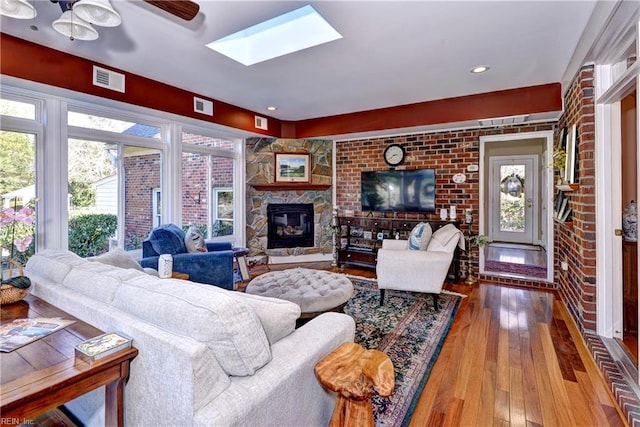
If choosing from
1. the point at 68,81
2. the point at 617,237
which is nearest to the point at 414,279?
the point at 617,237

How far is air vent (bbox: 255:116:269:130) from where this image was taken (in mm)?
4816

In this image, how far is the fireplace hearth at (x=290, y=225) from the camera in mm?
5528

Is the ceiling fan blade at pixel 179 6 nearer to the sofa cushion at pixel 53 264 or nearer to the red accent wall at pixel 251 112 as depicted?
the sofa cushion at pixel 53 264

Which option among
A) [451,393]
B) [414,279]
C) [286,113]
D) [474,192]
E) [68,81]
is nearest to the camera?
[451,393]

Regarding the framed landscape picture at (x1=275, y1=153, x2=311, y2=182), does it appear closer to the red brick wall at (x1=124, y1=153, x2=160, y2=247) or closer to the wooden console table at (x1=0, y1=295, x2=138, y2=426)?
the red brick wall at (x1=124, y1=153, x2=160, y2=247)

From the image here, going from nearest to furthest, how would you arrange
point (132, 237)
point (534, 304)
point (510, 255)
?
point (534, 304) → point (132, 237) → point (510, 255)

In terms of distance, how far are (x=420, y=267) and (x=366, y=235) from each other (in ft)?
6.88

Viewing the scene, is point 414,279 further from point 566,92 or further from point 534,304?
point 566,92

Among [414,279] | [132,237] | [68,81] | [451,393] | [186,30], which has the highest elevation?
[186,30]

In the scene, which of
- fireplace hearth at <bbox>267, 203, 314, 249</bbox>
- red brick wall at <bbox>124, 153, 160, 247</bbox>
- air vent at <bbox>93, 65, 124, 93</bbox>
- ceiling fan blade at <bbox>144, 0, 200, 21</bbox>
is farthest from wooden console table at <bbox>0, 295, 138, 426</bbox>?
fireplace hearth at <bbox>267, 203, 314, 249</bbox>

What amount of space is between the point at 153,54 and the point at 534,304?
4513mm

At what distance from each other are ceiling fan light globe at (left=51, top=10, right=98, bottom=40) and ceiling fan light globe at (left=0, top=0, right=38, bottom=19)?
0.39 feet

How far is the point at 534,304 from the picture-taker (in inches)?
136

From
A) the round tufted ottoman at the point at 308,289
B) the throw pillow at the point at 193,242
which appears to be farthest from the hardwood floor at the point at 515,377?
Result: the throw pillow at the point at 193,242
